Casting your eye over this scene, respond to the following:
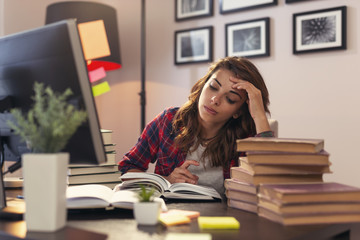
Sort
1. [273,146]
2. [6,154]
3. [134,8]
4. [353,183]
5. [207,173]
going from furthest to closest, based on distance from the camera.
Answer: [134,8]
[353,183]
[207,173]
[6,154]
[273,146]

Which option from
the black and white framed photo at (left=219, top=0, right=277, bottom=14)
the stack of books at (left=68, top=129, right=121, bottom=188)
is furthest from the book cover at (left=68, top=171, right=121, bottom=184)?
the black and white framed photo at (left=219, top=0, right=277, bottom=14)

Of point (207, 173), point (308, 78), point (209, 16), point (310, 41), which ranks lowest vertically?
point (207, 173)

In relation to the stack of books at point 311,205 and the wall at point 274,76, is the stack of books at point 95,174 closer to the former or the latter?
the stack of books at point 311,205

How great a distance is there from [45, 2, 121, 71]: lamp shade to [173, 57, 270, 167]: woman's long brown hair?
1173 millimetres

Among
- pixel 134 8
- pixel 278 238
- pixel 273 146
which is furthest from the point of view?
pixel 134 8

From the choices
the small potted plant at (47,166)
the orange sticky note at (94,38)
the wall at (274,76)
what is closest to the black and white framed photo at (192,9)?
the wall at (274,76)

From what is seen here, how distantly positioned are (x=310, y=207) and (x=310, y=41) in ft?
6.04

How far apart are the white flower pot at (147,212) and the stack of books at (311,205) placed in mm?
262

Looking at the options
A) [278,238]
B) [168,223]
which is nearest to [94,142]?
[168,223]

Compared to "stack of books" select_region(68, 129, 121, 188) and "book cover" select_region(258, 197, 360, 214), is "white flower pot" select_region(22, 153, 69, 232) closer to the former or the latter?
"book cover" select_region(258, 197, 360, 214)

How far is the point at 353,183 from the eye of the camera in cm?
236

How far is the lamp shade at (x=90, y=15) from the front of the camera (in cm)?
268

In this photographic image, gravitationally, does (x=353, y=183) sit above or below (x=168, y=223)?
below

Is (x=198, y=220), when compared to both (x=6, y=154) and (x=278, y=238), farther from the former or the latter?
(x=6, y=154)
